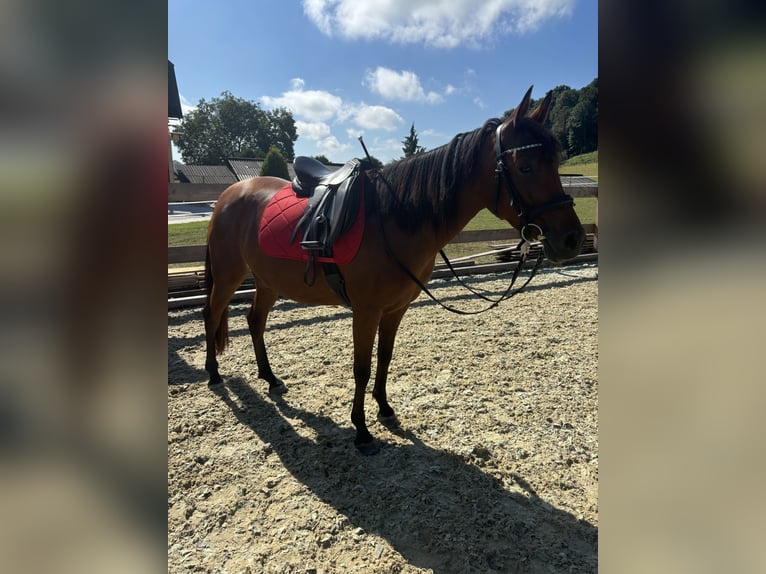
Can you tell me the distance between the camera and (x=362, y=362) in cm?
265

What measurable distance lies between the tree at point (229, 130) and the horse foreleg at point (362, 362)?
5275 centimetres

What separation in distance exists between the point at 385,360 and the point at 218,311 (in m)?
1.58

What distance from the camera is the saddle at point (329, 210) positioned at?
98.2 inches

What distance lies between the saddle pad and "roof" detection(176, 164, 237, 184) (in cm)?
3298

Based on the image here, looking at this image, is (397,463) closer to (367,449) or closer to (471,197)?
(367,449)

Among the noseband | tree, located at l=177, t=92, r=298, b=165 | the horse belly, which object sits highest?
tree, located at l=177, t=92, r=298, b=165

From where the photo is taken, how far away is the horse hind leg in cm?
349
